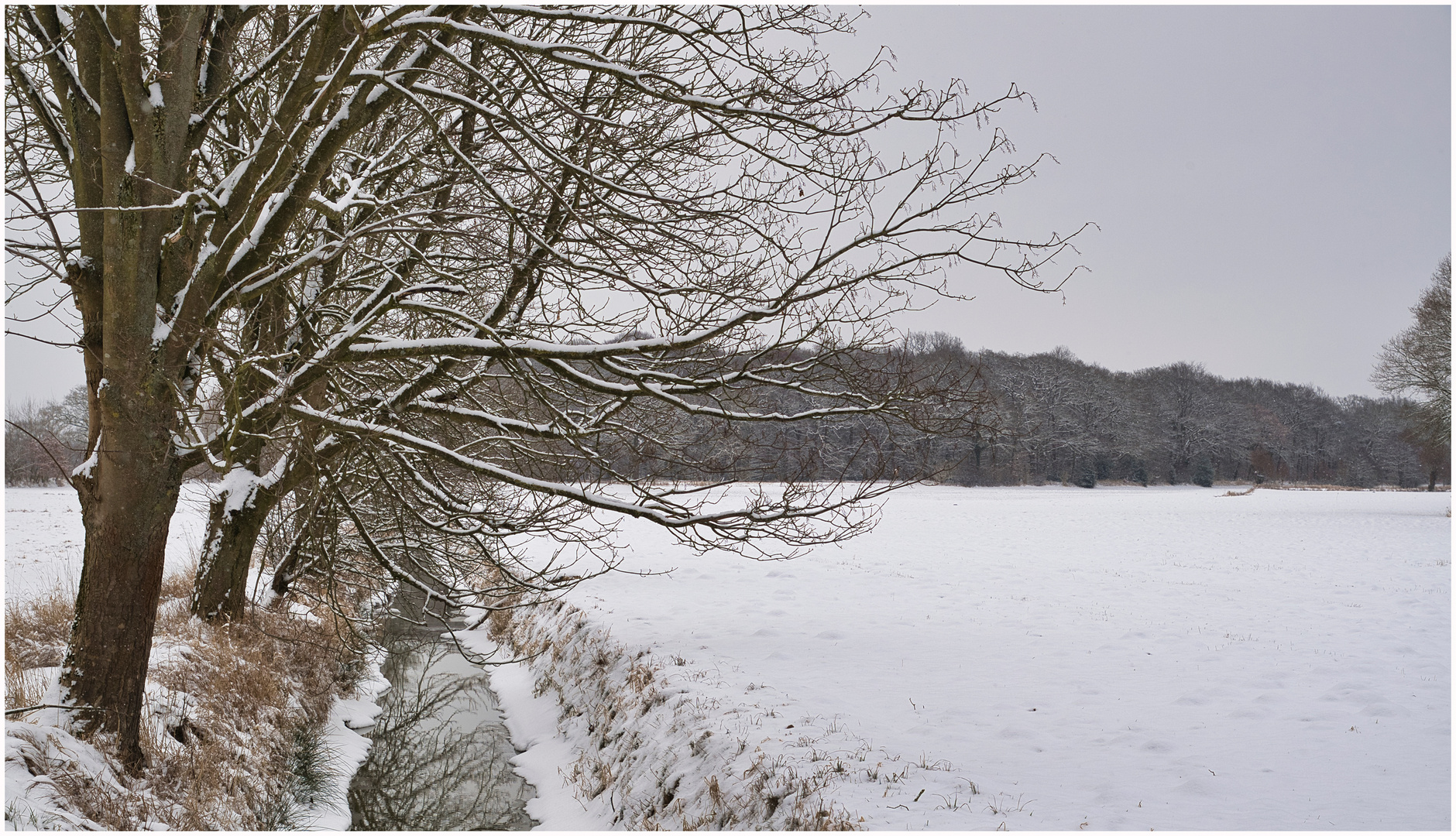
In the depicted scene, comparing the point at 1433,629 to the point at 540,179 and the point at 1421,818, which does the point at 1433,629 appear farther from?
the point at 540,179

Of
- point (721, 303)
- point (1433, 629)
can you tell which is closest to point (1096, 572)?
point (1433, 629)

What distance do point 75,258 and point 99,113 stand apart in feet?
2.89

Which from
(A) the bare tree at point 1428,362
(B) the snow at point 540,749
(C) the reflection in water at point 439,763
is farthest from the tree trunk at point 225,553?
(A) the bare tree at point 1428,362

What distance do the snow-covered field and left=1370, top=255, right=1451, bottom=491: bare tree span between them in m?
10.4

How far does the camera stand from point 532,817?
6.21m

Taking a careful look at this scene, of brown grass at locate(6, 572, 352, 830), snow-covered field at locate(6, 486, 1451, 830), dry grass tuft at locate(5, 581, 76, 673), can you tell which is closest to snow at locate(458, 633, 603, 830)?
snow-covered field at locate(6, 486, 1451, 830)

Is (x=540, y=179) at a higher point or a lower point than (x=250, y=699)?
higher

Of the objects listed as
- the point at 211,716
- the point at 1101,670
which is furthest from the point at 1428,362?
the point at 211,716

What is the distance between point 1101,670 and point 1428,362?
80.9 feet

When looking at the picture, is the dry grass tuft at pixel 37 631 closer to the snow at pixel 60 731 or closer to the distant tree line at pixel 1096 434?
the snow at pixel 60 731

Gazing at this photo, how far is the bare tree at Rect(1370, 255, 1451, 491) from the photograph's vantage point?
76.1 feet

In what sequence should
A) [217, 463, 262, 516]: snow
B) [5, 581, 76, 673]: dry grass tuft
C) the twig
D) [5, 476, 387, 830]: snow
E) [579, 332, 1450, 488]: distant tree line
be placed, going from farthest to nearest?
[579, 332, 1450, 488]: distant tree line → [217, 463, 262, 516]: snow → [5, 581, 76, 673]: dry grass tuft → the twig → [5, 476, 387, 830]: snow

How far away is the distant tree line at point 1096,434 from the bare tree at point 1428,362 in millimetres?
1364

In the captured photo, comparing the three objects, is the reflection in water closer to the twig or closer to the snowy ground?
the snowy ground
